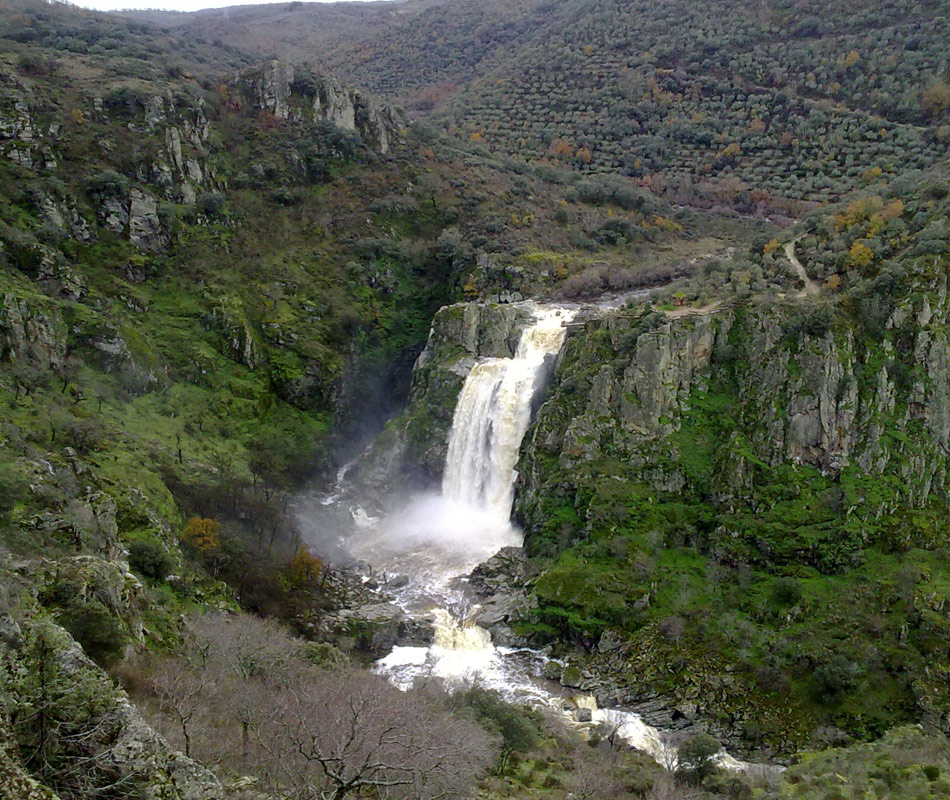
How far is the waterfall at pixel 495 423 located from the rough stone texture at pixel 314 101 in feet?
118

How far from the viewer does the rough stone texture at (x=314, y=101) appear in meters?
76.4

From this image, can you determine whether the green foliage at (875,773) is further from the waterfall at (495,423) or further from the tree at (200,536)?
the tree at (200,536)

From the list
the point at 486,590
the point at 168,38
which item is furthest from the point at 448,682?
the point at 168,38

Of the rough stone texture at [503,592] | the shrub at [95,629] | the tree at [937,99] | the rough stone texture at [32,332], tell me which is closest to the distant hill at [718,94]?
the tree at [937,99]

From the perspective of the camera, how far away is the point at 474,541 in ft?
150

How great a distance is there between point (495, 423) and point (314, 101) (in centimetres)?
4527

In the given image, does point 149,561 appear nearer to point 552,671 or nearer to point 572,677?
point 552,671

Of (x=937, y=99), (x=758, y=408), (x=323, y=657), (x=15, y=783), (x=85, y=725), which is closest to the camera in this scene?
(x=15, y=783)

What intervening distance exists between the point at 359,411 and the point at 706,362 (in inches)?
1145

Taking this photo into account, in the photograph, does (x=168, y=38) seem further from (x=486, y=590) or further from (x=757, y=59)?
(x=486, y=590)

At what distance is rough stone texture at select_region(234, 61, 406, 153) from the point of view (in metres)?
76.4

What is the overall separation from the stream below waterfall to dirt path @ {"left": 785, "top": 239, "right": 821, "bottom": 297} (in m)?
15.6

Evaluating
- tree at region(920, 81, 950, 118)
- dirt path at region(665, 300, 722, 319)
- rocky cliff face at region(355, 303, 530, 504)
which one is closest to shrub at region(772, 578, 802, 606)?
dirt path at region(665, 300, 722, 319)

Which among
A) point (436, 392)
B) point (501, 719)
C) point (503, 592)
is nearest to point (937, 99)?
point (436, 392)
